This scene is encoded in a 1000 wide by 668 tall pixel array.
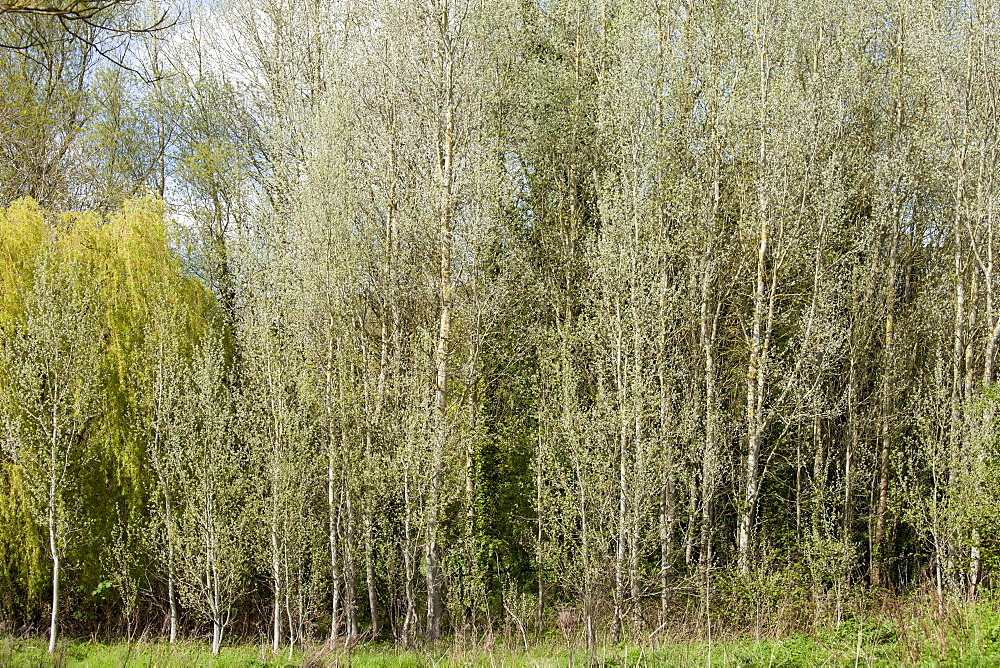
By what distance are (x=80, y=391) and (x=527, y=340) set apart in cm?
806

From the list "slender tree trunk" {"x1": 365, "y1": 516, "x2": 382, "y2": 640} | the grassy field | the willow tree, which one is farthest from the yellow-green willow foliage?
"slender tree trunk" {"x1": 365, "y1": 516, "x2": 382, "y2": 640}

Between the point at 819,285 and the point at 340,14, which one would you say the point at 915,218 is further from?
the point at 340,14

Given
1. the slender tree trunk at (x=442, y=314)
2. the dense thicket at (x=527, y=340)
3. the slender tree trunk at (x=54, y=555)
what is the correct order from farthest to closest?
the slender tree trunk at (x=442, y=314)
the dense thicket at (x=527, y=340)
the slender tree trunk at (x=54, y=555)

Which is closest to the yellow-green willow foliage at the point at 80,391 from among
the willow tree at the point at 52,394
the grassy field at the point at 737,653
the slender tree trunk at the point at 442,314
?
the willow tree at the point at 52,394

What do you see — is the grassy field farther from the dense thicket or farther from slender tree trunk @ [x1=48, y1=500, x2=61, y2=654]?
the dense thicket

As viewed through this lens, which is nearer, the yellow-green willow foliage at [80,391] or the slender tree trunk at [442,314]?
the yellow-green willow foliage at [80,391]

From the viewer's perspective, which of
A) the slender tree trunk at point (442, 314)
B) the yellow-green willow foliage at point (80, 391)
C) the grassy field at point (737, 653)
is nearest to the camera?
the grassy field at point (737, 653)

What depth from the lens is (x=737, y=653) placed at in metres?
7.65

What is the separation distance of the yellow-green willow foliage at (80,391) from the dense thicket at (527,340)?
0.21 ft

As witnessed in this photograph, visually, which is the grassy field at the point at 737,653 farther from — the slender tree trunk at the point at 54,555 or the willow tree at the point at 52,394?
the willow tree at the point at 52,394

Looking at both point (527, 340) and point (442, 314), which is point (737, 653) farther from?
point (527, 340)

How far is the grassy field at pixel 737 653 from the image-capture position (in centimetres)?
669

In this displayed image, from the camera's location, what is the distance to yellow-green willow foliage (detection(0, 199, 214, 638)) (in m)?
10.6

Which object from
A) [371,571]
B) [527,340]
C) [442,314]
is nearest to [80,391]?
[371,571]
